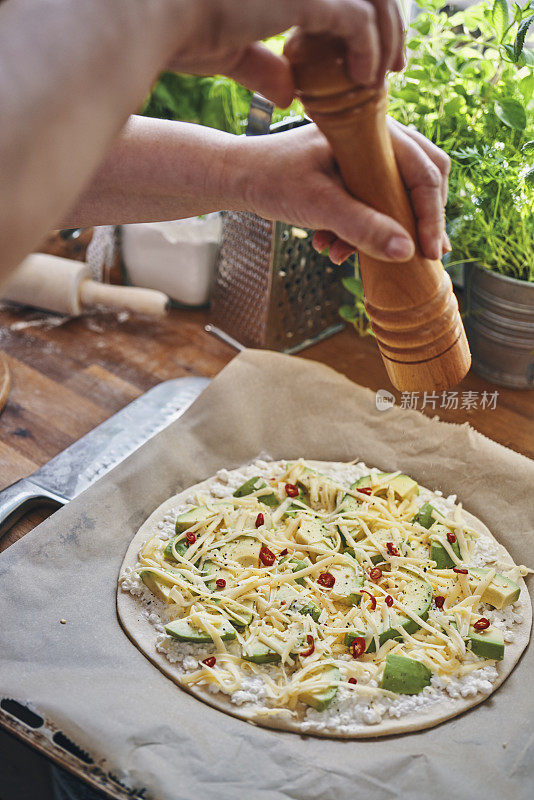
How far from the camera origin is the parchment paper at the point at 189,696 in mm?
1215

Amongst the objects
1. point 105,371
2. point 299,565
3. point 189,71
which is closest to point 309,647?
point 299,565

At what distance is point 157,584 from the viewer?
60.1 inches

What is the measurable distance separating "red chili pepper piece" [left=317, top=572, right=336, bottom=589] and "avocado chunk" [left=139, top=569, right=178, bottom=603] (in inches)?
11.9

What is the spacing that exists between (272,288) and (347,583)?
0.96 metres

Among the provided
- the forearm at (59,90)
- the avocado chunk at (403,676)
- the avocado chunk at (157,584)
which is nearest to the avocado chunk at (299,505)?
the avocado chunk at (157,584)

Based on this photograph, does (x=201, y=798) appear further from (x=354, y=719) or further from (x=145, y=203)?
(x=145, y=203)

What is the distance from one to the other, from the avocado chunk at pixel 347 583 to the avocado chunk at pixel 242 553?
16cm

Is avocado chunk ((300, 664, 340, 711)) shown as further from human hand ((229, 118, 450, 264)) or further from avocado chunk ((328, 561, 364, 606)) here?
human hand ((229, 118, 450, 264))

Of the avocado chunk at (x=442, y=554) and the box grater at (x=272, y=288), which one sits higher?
the box grater at (x=272, y=288)

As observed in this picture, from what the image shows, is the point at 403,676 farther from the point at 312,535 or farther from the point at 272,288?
the point at 272,288

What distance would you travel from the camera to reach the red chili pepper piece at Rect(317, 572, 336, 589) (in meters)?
1.56

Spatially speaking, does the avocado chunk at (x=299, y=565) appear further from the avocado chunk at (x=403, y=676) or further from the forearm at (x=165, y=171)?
the forearm at (x=165, y=171)

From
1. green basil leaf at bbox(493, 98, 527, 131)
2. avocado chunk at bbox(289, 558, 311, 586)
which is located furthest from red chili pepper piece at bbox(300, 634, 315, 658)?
green basil leaf at bbox(493, 98, 527, 131)

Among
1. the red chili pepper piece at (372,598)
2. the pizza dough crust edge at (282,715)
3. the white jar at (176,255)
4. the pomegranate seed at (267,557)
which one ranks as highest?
the white jar at (176,255)
